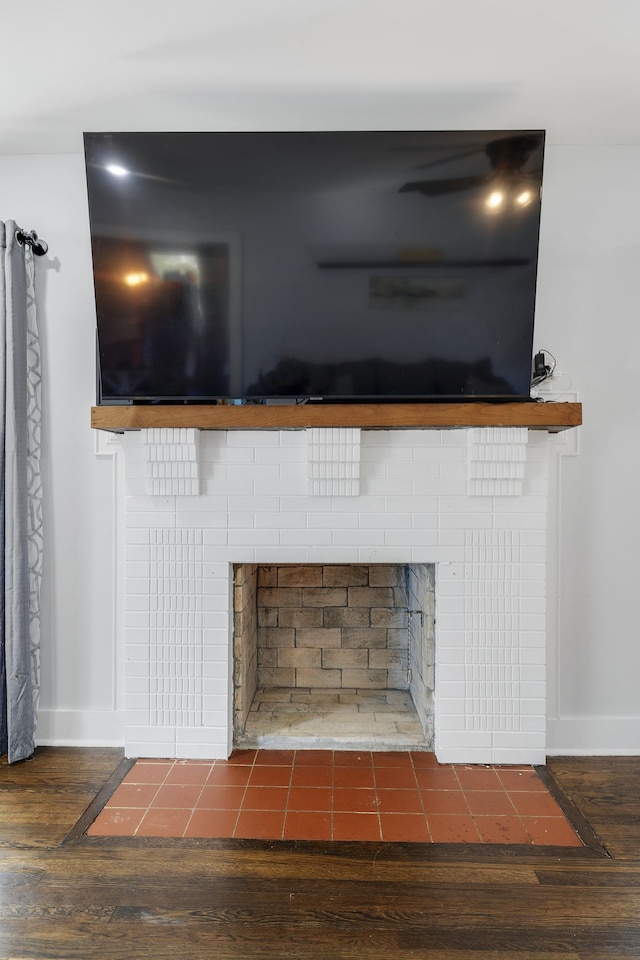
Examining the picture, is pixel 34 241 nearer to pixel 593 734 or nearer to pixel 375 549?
pixel 375 549

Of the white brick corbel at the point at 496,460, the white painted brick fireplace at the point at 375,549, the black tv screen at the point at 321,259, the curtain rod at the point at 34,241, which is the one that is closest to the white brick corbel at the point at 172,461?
the white painted brick fireplace at the point at 375,549

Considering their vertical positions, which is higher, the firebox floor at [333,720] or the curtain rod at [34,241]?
the curtain rod at [34,241]

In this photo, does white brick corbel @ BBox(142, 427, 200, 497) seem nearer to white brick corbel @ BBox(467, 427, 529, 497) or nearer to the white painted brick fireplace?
the white painted brick fireplace

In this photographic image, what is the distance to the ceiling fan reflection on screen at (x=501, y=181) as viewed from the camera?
1947 millimetres

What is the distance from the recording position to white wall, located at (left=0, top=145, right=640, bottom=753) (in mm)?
2262

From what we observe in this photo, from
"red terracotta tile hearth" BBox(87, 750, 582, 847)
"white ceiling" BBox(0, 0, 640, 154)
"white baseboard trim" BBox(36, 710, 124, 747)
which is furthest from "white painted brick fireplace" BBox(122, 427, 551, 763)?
"white ceiling" BBox(0, 0, 640, 154)

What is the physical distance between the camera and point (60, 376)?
92.0 inches

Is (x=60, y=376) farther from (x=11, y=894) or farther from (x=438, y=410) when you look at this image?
(x=11, y=894)

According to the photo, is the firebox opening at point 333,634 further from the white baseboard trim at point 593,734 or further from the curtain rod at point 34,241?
the curtain rod at point 34,241

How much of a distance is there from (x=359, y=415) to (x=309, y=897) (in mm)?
1450

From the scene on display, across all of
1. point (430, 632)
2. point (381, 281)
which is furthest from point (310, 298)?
point (430, 632)

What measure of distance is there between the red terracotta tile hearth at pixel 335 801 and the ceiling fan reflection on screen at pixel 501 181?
2.05 meters

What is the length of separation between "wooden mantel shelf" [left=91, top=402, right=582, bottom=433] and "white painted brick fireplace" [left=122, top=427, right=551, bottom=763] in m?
0.12

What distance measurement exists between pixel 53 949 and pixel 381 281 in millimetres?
2138
